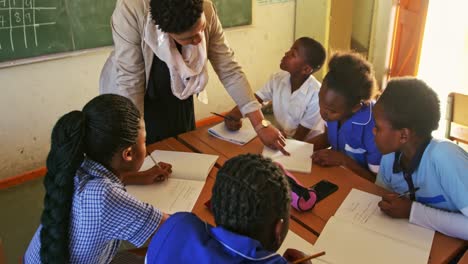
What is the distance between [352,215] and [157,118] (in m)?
1.02

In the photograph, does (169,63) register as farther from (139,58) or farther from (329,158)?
(329,158)

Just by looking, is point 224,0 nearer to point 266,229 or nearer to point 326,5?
point 326,5

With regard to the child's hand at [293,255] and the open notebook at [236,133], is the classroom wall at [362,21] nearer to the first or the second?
the open notebook at [236,133]

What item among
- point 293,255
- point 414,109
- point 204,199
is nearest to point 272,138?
point 204,199

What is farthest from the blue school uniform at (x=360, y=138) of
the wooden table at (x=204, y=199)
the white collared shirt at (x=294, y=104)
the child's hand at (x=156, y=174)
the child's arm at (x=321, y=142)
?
the child's hand at (x=156, y=174)

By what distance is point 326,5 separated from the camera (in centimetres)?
373

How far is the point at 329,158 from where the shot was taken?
168 cm

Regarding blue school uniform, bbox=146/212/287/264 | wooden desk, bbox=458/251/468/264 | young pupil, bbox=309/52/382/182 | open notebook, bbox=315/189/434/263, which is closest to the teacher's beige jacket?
young pupil, bbox=309/52/382/182

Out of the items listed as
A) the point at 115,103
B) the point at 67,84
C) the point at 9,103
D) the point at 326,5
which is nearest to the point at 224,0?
the point at 326,5

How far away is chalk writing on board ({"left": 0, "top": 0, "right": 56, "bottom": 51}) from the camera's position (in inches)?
97.8

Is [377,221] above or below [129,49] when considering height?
below

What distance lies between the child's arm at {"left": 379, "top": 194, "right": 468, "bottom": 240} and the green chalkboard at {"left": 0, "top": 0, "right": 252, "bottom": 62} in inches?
89.5

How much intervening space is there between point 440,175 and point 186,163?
90cm

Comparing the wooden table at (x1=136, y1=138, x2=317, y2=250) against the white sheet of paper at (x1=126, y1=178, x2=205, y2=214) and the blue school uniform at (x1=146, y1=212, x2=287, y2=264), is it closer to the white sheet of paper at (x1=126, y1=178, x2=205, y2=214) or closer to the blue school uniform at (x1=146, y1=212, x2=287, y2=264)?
the white sheet of paper at (x1=126, y1=178, x2=205, y2=214)
